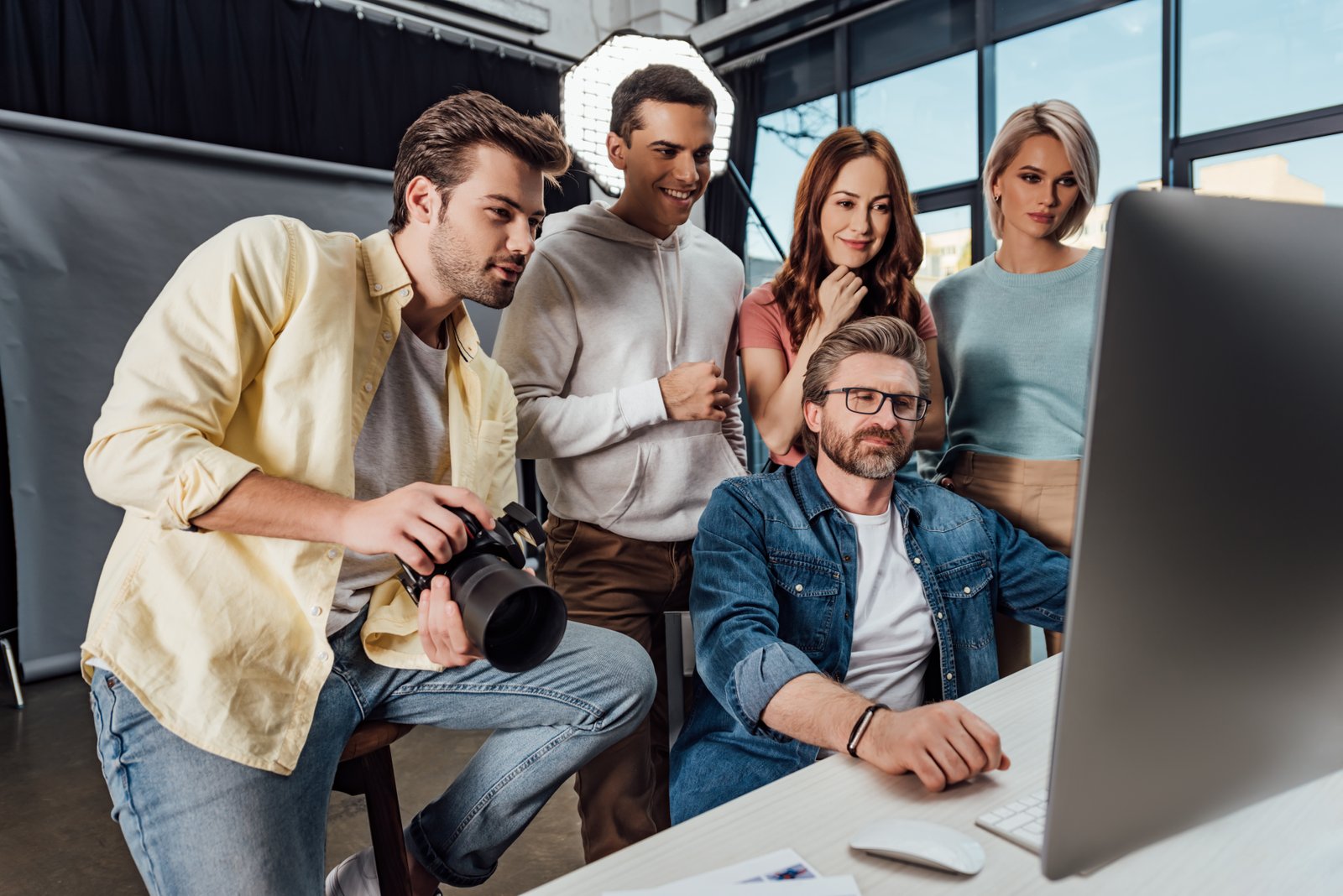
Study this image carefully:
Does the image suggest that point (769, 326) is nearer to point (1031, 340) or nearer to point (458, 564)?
point (1031, 340)

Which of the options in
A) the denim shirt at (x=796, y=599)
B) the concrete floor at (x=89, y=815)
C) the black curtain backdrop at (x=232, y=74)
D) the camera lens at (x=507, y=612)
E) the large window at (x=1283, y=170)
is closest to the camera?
the camera lens at (x=507, y=612)

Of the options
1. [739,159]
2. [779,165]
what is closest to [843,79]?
[779,165]

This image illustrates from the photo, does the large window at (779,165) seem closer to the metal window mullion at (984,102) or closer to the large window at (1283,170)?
the metal window mullion at (984,102)

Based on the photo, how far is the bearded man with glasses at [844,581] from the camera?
4.00 ft

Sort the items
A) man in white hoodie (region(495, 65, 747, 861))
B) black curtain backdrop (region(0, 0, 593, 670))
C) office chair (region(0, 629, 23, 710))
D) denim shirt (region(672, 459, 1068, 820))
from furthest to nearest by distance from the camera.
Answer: black curtain backdrop (region(0, 0, 593, 670)) < office chair (region(0, 629, 23, 710)) < man in white hoodie (region(495, 65, 747, 861)) < denim shirt (region(672, 459, 1068, 820))

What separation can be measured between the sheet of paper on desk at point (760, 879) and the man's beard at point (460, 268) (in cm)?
98

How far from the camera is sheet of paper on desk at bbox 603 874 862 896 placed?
0.66 meters

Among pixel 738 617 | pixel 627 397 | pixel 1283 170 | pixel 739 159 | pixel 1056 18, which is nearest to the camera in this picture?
pixel 738 617

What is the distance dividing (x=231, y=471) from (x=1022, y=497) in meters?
1.35

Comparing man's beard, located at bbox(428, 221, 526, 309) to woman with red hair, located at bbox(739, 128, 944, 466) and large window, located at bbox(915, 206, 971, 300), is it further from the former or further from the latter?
large window, located at bbox(915, 206, 971, 300)

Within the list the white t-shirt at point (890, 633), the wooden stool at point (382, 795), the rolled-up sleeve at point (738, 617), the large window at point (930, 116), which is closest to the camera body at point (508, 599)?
the rolled-up sleeve at point (738, 617)

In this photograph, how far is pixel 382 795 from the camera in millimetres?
1417

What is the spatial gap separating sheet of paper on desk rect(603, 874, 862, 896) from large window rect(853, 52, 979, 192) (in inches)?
185

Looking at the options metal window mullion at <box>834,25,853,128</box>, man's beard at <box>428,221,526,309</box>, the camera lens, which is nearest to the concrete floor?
the camera lens
